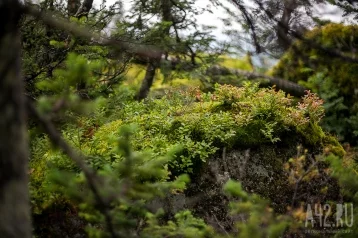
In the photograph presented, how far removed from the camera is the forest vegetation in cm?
249

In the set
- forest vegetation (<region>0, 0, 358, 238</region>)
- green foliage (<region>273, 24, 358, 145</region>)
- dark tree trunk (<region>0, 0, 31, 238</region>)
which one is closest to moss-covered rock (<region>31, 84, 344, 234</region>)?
forest vegetation (<region>0, 0, 358, 238</region>)

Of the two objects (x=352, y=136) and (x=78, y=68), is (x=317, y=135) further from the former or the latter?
(x=78, y=68)

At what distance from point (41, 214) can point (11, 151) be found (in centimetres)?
233

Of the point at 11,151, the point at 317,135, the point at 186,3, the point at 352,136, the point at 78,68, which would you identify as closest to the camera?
the point at 11,151

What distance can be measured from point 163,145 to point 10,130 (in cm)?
316

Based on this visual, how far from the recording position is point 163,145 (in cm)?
514

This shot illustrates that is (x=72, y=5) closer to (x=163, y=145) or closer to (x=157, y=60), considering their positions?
(x=157, y=60)

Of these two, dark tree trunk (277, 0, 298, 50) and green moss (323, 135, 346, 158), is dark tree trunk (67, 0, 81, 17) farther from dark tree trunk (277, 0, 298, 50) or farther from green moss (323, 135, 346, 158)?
green moss (323, 135, 346, 158)

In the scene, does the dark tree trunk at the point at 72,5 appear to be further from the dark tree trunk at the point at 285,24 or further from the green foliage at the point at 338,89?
the green foliage at the point at 338,89

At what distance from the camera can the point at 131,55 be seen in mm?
6578

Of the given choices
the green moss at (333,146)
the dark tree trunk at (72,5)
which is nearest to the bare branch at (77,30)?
the dark tree trunk at (72,5)

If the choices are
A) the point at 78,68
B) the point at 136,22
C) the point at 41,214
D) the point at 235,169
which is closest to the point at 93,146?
the point at 41,214

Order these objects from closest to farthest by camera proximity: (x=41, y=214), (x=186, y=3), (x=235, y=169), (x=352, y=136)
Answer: (x=41, y=214) < (x=235, y=169) < (x=186, y=3) < (x=352, y=136)

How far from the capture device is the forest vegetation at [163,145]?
2.49 m
